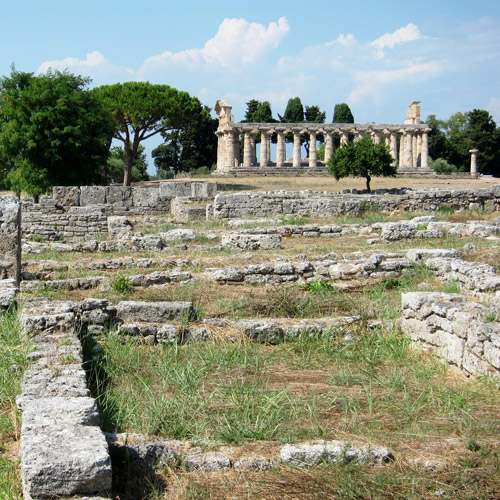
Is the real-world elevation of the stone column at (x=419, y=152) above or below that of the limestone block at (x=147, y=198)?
above

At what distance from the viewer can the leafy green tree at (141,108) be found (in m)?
42.2

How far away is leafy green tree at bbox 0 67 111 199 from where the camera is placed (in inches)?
1160

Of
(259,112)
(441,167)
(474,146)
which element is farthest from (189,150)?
(474,146)

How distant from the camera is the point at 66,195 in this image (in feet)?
71.2

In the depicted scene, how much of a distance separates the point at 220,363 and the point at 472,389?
2.26 metres

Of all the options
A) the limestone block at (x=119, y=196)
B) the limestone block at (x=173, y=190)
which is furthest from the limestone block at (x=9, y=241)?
the limestone block at (x=173, y=190)

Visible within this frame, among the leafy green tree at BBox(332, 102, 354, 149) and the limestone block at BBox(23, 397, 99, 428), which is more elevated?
the leafy green tree at BBox(332, 102, 354, 149)

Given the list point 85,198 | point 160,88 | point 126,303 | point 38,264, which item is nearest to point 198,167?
point 160,88

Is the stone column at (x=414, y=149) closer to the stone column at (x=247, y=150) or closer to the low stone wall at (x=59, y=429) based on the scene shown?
the stone column at (x=247, y=150)

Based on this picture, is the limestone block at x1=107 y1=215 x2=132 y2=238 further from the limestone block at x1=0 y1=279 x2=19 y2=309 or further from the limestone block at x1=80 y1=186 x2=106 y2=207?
the limestone block at x1=0 y1=279 x2=19 y2=309

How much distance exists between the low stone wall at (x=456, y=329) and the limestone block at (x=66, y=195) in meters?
16.8

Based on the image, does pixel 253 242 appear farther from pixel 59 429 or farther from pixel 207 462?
pixel 59 429

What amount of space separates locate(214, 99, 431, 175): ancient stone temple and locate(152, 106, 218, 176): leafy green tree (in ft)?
20.1

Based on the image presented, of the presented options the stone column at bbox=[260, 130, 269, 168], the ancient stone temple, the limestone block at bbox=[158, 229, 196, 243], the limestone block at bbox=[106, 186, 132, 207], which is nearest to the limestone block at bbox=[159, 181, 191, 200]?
the limestone block at bbox=[106, 186, 132, 207]
